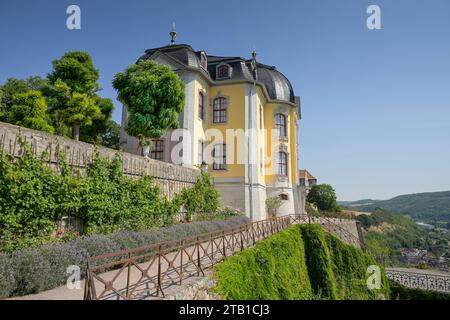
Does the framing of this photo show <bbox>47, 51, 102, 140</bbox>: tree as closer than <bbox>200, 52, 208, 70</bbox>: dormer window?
Yes

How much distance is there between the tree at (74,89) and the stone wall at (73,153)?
708 cm

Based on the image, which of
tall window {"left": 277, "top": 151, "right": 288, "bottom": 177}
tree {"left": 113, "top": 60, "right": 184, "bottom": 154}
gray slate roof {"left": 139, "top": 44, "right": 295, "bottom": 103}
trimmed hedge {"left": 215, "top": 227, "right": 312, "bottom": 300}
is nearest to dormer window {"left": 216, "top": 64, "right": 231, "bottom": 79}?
gray slate roof {"left": 139, "top": 44, "right": 295, "bottom": 103}

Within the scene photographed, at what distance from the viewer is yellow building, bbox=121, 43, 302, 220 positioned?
65.3ft

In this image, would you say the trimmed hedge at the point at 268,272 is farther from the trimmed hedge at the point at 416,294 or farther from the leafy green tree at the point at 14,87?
the leafy green tree at the point at 14,87

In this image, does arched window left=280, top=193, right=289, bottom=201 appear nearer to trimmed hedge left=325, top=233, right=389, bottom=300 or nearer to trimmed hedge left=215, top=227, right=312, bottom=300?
trimmed hedge left=325, top=233, right=389, bottom=300

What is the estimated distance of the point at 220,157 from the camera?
70.5 ft

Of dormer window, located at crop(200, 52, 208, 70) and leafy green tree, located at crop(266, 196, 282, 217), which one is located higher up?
dormer window, located at crop(200, 52, 208, 70)

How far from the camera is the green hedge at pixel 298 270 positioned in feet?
26.0

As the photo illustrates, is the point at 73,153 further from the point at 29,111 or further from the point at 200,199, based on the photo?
the point at 200,199

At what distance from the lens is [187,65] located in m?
19.8

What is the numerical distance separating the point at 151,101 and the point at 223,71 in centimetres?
867

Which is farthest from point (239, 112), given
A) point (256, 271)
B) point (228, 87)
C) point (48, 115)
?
point (256, 271)

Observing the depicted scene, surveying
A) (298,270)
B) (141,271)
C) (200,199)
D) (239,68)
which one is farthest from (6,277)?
(239,68)
